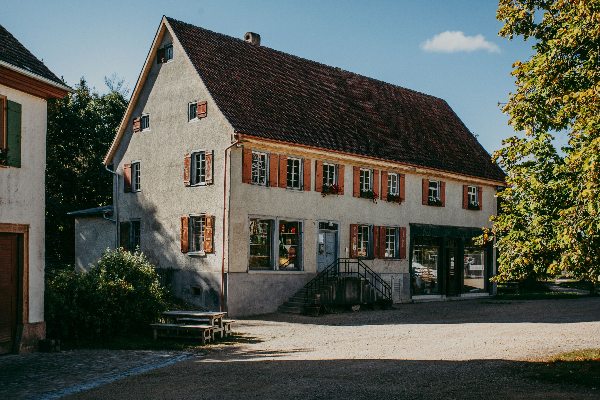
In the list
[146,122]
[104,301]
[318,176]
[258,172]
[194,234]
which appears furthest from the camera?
[146,122]

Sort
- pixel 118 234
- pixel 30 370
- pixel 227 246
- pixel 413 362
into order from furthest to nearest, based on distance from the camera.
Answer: pixel 118 234, pixel 227 246, pixel 413 362, pixel 30 370

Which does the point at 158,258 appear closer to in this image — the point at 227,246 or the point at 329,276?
the point at 227,246

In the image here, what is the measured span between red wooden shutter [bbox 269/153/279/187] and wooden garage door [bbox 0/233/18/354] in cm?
1041

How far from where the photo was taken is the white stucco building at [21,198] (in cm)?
1188

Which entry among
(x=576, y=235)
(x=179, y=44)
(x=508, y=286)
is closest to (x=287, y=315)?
(x=179, y=44)

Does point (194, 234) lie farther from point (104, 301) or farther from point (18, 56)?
point (18, 56)

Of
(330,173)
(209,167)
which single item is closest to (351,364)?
(209,167)

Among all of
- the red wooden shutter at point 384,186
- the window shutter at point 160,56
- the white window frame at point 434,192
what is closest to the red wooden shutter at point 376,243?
the red wooden shutter at point 384,186

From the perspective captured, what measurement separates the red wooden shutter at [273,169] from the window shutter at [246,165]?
86 cm

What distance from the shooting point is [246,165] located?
20734 mm

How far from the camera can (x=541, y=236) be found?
10922 millimetres

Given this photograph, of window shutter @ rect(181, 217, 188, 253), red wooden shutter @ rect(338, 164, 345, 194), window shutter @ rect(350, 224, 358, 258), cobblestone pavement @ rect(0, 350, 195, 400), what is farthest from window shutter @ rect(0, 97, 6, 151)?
window shutter @ rect(350, 224, 358, 258)

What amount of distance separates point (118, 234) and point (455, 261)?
50.8 ft

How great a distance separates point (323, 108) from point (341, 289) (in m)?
7.60
